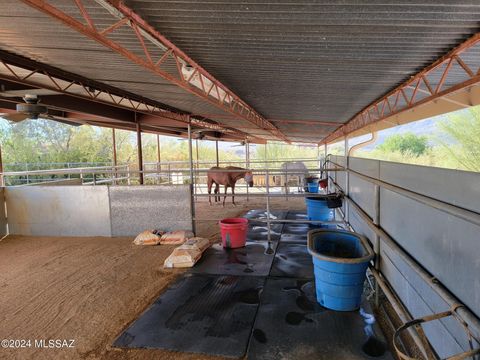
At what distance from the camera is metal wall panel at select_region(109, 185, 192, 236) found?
17.0 feet

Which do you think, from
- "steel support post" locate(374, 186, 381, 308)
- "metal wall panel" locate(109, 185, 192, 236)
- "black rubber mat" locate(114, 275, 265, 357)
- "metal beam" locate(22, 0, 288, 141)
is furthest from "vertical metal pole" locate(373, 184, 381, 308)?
"metal wall panel" locate(109, 185, 192, 236)

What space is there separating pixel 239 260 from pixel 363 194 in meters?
1.86

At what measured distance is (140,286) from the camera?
3271 mm

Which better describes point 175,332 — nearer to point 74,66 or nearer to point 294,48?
point 294,48

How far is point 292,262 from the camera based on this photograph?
379 centimetres

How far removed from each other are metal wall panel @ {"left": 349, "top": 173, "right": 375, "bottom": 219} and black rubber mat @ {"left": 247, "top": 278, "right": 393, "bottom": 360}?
1.06 metres

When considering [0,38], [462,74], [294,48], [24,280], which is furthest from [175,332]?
[462,74]

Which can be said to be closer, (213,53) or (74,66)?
(213,53)

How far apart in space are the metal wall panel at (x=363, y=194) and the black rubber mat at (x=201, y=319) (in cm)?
146

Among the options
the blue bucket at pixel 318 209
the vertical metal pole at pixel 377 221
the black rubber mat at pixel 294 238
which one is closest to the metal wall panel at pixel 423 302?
the vertical metal pole at pixel 377 221

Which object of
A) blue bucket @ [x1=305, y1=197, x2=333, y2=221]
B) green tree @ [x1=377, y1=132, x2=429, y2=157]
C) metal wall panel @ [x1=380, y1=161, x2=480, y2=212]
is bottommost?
blue bucket @ [x1=305, y1=197, x2=333, y2=221]

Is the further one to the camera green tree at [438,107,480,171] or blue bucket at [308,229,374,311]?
green tree at [438,107,480,171]

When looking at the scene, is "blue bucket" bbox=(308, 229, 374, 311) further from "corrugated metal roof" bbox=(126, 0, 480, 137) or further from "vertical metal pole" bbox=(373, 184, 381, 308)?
"corrugated metal roof" bbox=(126, 0, 480, 137)

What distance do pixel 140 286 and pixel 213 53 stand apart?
2.73 meters
